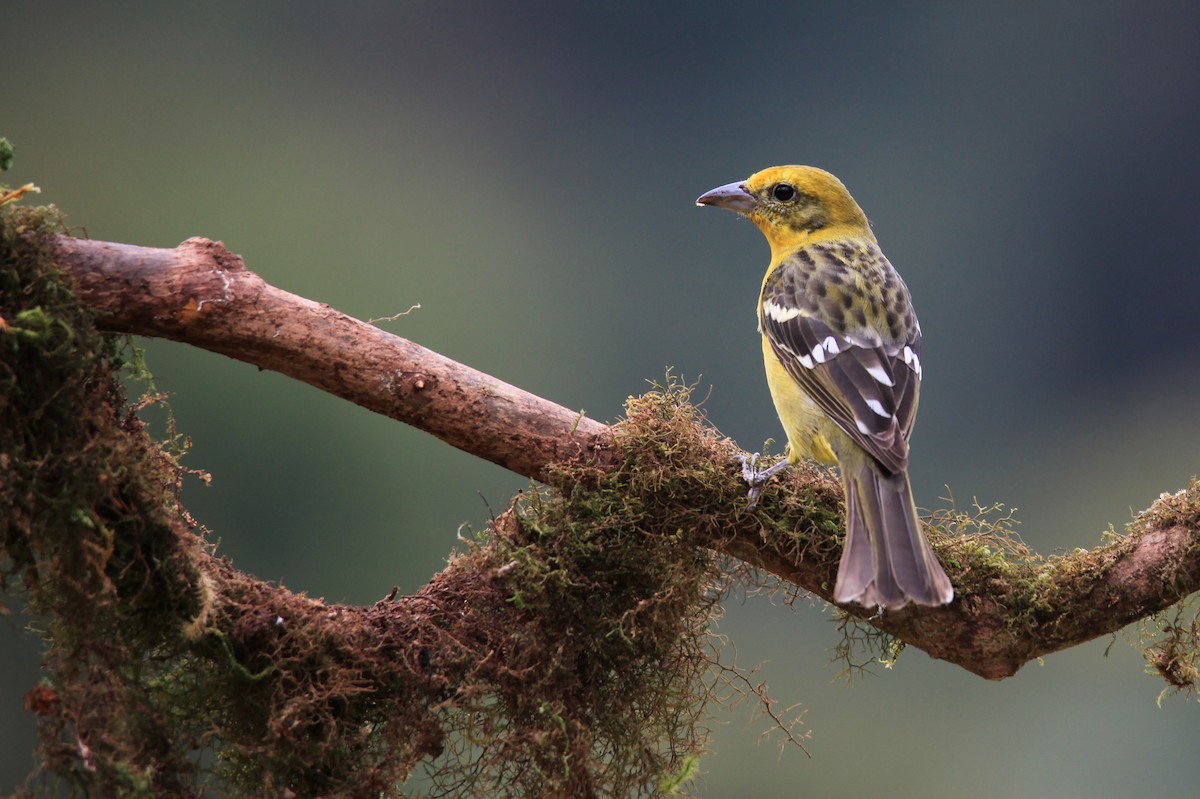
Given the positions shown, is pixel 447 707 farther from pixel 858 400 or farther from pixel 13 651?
pixel 13 651

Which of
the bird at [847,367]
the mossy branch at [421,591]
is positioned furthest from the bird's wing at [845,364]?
the mossy branch at [421,591]

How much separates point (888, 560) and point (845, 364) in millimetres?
1163

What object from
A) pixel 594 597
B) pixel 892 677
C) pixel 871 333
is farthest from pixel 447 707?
pixel 892 677

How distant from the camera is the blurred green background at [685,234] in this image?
70.9 feet

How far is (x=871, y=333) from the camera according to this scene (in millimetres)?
5086

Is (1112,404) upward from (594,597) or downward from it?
upward

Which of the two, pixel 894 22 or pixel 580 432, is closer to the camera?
pixel 580 432

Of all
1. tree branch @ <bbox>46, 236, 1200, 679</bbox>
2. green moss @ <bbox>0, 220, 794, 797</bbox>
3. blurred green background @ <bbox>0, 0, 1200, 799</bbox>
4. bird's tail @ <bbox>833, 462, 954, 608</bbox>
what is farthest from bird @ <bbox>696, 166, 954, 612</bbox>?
blurred green background @ <bbox>0, 0, 1200, 799</bbox>

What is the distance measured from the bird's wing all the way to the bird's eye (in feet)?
1.94

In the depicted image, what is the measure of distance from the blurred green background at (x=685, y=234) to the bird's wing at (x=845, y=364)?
31.1ft

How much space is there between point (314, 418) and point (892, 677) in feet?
37.3

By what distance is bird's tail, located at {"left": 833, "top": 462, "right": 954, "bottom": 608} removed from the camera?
384 centimetres

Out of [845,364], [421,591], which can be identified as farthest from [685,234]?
[421,591]

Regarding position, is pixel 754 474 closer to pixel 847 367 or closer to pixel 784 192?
pixel 847 367
